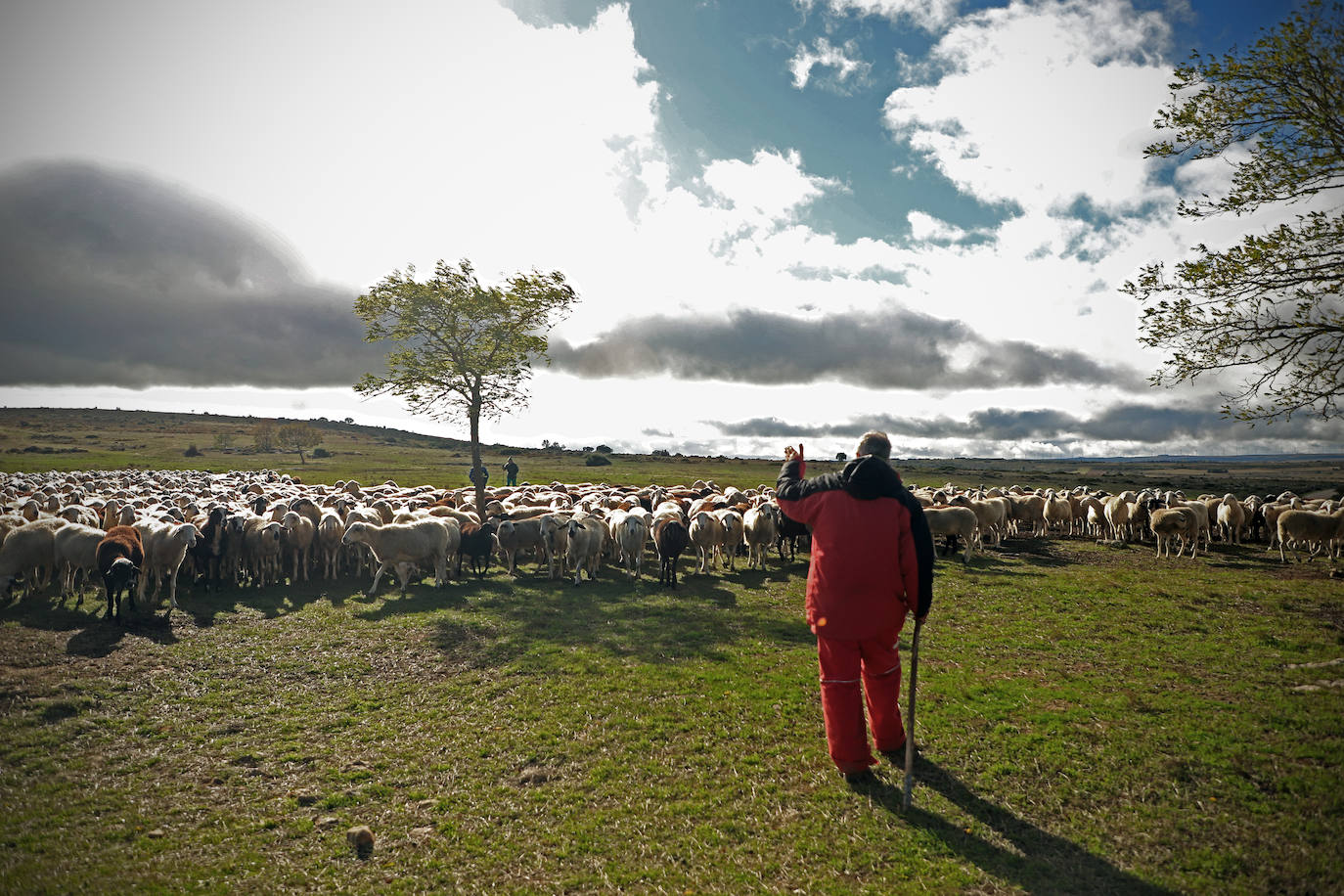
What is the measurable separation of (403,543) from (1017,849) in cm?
1669

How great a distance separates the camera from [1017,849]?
18.0 ft

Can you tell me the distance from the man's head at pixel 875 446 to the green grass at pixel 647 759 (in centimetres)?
394

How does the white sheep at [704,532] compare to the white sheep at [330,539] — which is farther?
the white sheep at [704,532]

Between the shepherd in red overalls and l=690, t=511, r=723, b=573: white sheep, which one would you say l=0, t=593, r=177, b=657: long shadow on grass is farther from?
l=690, t=511, r=723, b=573: white sheep

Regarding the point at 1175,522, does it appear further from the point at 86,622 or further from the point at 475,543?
the point at 86,622

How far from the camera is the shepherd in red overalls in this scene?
21.0ft

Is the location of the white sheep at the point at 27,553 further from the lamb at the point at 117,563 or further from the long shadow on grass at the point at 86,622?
the lamb at the point at 117,563

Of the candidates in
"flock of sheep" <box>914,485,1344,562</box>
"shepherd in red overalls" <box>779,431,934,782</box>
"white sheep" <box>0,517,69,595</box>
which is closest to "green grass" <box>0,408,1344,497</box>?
"flock of sheep" <box>914,485,1344,562</box>

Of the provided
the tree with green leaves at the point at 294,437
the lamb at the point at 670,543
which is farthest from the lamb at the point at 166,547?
the tree with green leaves at the point at 294,437

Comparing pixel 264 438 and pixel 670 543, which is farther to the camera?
pixel 264 438

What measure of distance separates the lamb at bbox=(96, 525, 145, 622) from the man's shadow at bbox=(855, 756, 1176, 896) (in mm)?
16120

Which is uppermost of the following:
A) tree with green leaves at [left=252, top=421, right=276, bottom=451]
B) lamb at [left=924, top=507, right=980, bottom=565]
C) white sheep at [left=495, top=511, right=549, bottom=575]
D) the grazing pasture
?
tree with green leaves at [left=252, top=421, right=276, bottom=451]

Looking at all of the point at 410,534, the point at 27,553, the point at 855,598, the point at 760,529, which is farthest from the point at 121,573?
the point at 760,529

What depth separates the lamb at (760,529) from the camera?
21328mm
